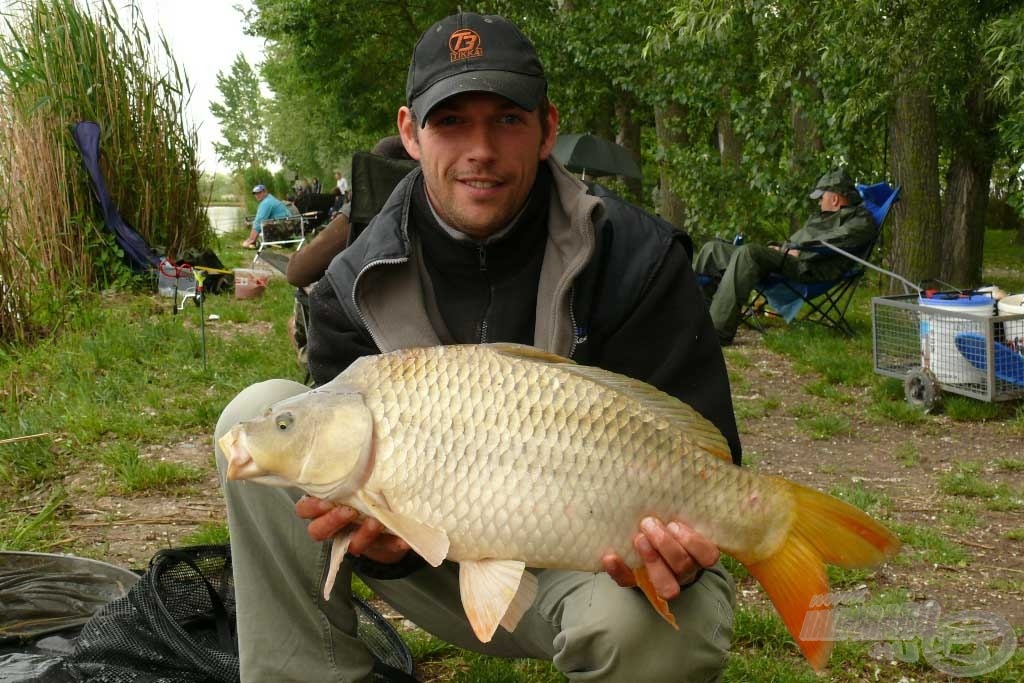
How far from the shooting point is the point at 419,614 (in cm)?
170

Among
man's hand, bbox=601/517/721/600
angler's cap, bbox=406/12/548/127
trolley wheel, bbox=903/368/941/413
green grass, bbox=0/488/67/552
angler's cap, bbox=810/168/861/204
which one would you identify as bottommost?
trolley wheel, bbox=903/368/941/413

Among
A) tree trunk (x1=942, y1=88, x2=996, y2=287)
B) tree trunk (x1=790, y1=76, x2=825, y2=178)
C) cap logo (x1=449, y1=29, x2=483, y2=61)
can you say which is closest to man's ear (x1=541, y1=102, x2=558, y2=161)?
cap logo (x1=449, y1=29, x2=483, y2=61)

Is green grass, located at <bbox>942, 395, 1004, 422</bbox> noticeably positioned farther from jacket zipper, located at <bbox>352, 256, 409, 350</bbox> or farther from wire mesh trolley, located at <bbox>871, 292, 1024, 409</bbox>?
jacket zipper, located at <bbox>352, 256, 409, 350</bbox>

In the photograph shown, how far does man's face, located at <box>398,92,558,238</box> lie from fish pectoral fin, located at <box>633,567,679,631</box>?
65 centimetres

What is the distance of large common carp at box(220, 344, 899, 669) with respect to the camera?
129 centimetres

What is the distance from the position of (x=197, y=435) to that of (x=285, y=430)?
2.70 m

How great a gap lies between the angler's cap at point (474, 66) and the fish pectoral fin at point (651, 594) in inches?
29.9

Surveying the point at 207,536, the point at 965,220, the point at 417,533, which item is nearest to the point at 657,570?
the point at 417,533

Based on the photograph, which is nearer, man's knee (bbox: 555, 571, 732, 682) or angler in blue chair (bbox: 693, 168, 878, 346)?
man's knee (bbox: 555, 571, 732, 682)

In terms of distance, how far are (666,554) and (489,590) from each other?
0.23 m

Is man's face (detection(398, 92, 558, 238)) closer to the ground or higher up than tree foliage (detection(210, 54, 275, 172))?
closer to the ground

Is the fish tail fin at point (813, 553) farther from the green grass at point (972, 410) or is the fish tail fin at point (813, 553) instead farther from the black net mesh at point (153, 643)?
the green grass at point (972, 410)

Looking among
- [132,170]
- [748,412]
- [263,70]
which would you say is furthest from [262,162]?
[748,412]

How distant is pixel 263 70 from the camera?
102 ft
